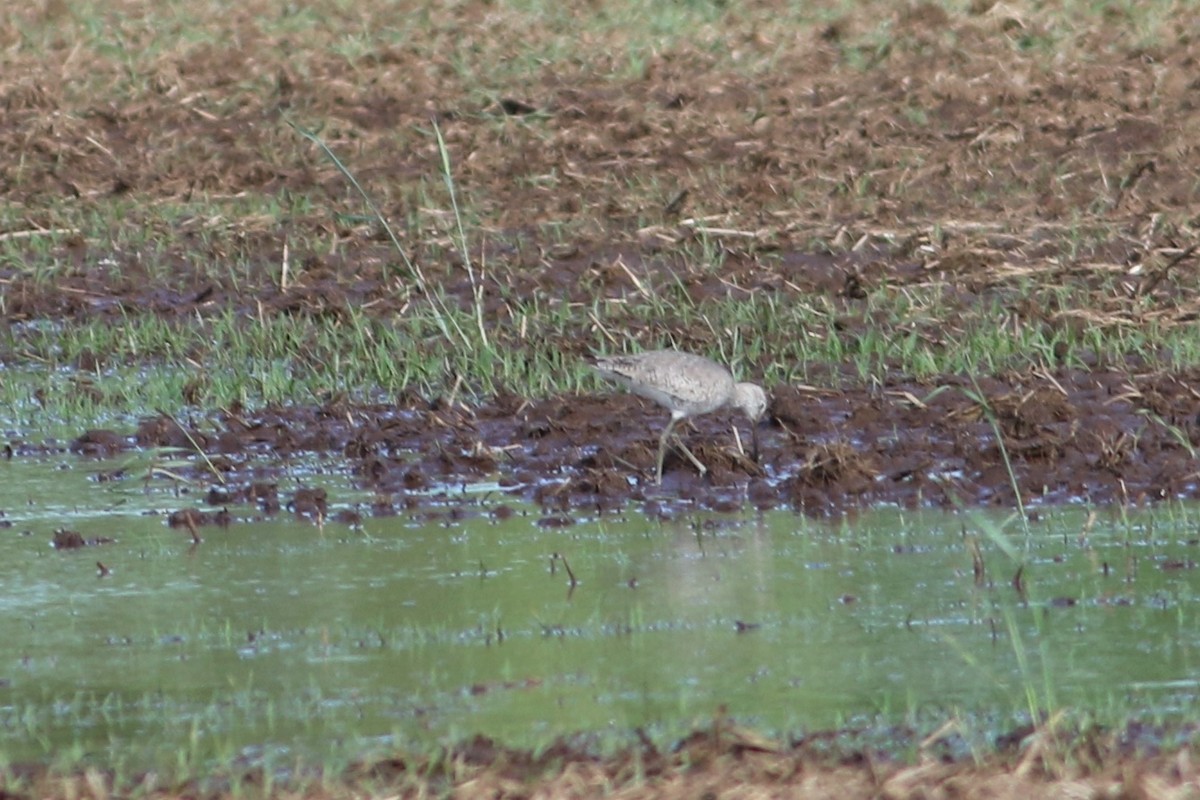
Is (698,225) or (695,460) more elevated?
(695,460)

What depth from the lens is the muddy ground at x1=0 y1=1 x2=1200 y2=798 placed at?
8938 mm

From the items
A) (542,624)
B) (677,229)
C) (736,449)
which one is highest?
(542,624)

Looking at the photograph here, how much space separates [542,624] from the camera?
7121mm

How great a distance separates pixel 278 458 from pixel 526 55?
918cm

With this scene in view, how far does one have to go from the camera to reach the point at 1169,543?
7.93 metres

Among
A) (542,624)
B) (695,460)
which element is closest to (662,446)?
(695,460)

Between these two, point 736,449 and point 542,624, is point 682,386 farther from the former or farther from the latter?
point 542,624

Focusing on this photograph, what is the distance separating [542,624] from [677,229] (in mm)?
6468

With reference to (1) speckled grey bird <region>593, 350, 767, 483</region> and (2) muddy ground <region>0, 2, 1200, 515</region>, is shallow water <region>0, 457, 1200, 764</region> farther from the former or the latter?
(1) speckled grey bird <region>593, 350, 767, 483</region>

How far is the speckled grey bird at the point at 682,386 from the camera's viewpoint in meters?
9.15

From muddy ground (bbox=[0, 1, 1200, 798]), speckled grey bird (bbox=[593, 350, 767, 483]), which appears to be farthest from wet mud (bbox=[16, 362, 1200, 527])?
speckled grey bird (bbox=[593, 350, 767, 483])

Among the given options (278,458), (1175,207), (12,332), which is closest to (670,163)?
(1175,207)

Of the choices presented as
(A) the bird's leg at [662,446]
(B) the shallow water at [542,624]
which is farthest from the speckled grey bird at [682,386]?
(B) the shallow water at [542,624]

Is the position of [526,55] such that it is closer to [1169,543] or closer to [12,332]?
[12,332]
